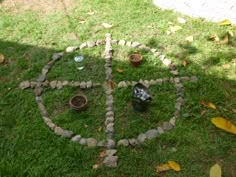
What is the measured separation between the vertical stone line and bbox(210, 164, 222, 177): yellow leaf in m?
1.02

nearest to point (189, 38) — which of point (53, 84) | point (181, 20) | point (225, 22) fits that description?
point (181, 20)

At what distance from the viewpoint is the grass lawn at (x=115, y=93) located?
3.67 metres

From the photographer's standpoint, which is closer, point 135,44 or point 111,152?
point 111,152

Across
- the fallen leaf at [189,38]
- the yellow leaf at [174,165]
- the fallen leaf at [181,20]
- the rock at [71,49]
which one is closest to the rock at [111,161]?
the yellow leaf at [174,165]

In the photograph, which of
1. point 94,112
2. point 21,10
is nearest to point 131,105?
point 94,112

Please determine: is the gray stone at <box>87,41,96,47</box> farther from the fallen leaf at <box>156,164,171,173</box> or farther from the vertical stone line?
the fallen leaf at <box>156,164,171,173</box>

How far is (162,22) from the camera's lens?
5496 millimetres

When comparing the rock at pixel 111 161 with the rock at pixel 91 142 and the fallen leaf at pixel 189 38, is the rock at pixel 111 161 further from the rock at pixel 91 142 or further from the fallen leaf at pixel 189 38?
the fallen leaf at pixel 189 38

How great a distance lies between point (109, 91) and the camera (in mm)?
4371

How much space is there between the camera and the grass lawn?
12.0 ft

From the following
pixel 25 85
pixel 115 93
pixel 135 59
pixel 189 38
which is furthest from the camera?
pixel 189 38

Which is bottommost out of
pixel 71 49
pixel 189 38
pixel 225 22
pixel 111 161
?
pixel 111 161

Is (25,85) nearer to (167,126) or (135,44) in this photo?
(135,44)

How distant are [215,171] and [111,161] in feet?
3.63
